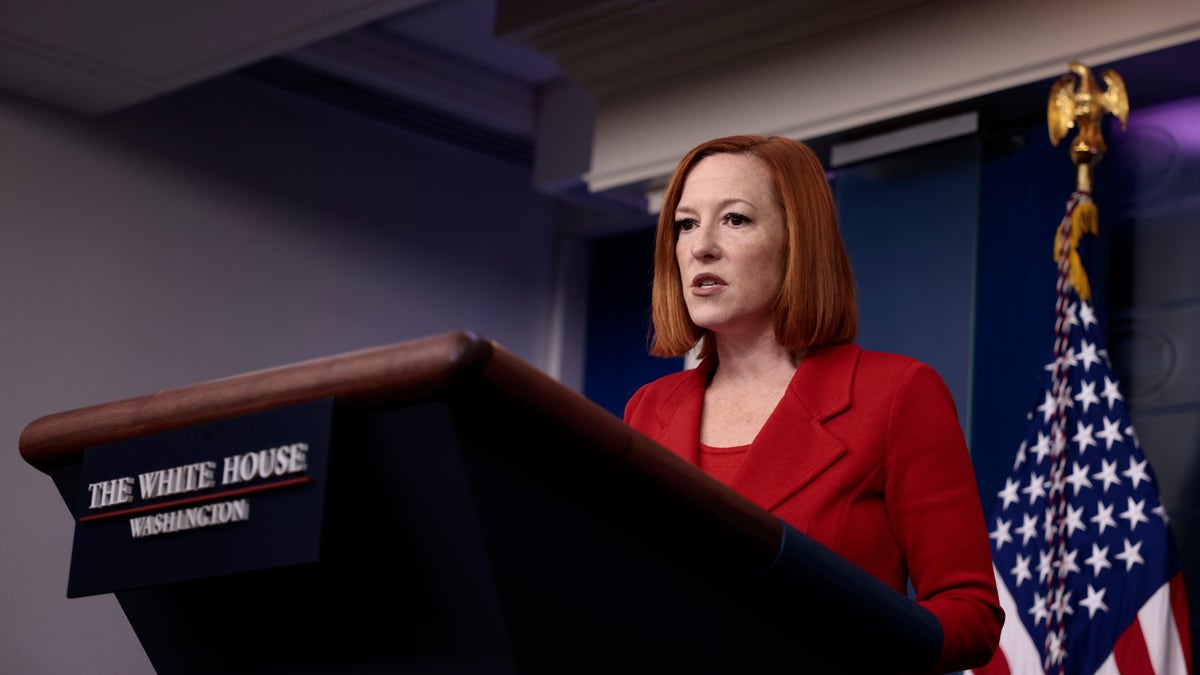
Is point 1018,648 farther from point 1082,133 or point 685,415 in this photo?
point 685,415

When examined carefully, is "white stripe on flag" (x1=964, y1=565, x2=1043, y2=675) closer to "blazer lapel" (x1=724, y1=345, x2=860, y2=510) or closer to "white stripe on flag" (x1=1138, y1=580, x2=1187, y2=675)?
"white stripe on flag" (x1=1138, y1=580, x2=1187, y2=675)

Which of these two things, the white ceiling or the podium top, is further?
the white ceiling

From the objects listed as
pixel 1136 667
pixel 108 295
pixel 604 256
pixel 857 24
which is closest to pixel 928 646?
pixel 1136 667

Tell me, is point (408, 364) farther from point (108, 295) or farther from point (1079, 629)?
point (108, 295)

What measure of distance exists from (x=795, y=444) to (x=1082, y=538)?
2590 mm

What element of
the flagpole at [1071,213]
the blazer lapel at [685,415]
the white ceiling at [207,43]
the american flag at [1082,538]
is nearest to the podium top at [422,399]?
the blazer lapel at [685,415]

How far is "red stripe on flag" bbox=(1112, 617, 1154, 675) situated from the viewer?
3561mm

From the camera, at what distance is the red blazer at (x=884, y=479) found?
4.45 feet

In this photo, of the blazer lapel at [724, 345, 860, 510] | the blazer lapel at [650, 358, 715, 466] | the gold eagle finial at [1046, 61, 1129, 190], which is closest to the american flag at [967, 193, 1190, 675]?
the gold eagle finial at [1046, 61, 1129, 190]

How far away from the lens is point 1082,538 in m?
3.74

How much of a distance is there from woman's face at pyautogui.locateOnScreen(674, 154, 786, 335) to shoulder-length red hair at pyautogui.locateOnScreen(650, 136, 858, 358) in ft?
0.05

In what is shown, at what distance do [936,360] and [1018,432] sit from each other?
1.15 feet

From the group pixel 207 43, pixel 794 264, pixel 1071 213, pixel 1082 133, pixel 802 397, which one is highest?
pixel 207 43

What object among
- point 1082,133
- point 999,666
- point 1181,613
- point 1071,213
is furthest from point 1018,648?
point 1082,133
